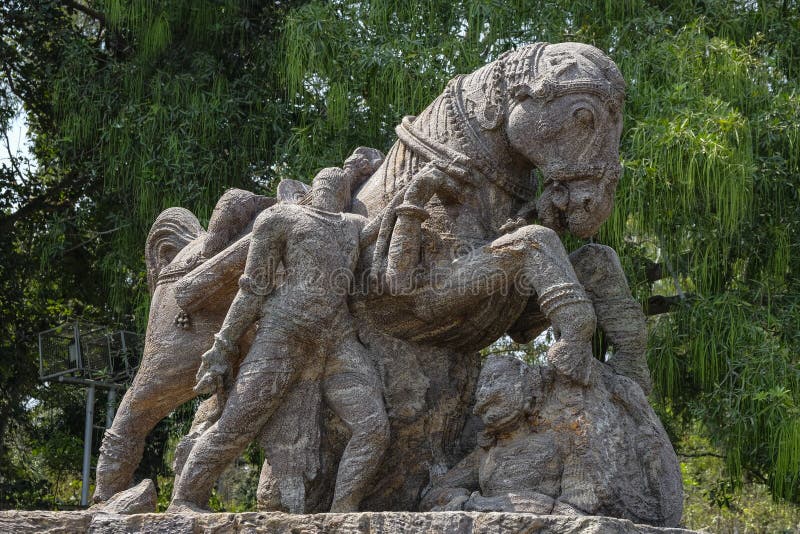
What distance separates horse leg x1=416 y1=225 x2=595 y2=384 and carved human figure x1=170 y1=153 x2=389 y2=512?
1.44 ft

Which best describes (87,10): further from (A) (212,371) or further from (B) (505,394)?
(B) (505,394)

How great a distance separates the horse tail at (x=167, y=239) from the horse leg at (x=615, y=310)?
7.15 feet

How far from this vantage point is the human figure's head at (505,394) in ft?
19.7

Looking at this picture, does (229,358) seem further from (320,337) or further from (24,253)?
(24,253)

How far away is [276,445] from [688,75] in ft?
19.7

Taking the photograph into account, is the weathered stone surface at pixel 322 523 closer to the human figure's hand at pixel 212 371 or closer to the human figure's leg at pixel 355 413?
the human figure's leg at pixel 355 413

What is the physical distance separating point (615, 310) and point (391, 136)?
212 inches

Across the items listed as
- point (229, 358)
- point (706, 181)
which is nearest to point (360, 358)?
point (229, 358)

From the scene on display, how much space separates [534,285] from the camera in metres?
6.23

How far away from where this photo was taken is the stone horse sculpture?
642 centimetres

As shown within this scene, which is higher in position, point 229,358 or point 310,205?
point 310,205

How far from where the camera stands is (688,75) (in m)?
11.0

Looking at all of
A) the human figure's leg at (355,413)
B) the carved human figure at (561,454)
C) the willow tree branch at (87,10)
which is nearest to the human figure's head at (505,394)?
the carved human figure at (561,454)

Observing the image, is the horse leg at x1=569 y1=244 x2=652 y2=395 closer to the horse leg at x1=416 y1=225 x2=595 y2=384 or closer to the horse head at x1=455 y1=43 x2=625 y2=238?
the horse head at x1=455 y1=43 x2=625 y2=238
